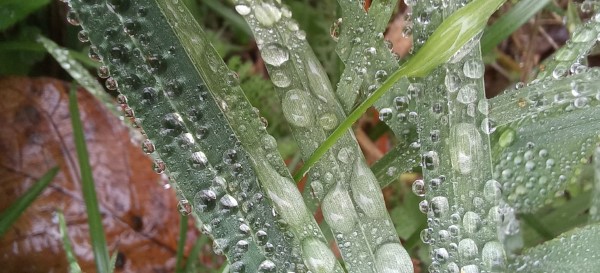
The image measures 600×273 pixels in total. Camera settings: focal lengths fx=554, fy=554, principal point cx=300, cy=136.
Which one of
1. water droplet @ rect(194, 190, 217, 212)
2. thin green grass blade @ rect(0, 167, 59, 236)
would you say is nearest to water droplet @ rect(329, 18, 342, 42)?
water droplet @ rect(194, 190, 217, 212)

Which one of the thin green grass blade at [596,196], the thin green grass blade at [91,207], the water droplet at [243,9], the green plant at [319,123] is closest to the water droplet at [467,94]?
the green plant at [319,123]

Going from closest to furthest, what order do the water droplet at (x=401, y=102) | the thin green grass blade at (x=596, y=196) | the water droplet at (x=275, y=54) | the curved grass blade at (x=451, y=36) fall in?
the curved grass blade at (x=451, y=36) < the water droplet at (x=275, y=54) < the water droplet at (x=401, y=102) < the thin green grass blade at (x=596, y=196)

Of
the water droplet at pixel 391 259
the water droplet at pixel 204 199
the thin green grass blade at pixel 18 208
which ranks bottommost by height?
the thin green grass blade at pixel 18 208

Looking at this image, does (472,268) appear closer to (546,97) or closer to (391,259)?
(391,259)

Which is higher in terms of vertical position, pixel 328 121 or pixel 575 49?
pixel 575 49

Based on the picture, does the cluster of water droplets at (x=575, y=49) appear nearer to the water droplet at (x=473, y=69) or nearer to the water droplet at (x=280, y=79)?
the water droplet at (x=473, y=69)

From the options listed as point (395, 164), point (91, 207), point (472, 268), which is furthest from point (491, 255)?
point (91, 207)

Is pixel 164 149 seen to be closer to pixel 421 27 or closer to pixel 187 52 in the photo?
pixel 187 52
